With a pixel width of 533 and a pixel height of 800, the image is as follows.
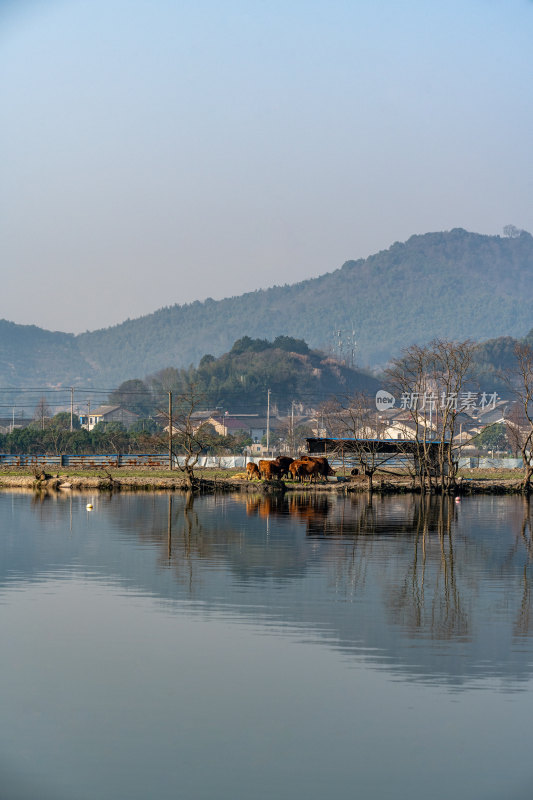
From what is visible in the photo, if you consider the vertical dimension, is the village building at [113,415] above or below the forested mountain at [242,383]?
below

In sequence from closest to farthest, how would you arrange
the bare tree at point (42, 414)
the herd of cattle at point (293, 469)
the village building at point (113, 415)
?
1. the herd of cattle at point (293, 469)
2. the bare tree at point (42, 414)
3. the village building at point (113, 415)

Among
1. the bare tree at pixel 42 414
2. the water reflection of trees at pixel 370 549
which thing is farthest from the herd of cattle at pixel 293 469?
the bare tree at pixel 42 414

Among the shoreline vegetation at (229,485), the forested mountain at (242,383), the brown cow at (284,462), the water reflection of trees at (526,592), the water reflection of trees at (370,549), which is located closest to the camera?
the water reflection of trees at (526,592)

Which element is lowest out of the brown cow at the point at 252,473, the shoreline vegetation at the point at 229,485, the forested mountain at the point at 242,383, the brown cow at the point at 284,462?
the shoreline vegetation at the point at 229,485

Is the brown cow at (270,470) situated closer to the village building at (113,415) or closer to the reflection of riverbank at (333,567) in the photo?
the reflection of riverbank at (333,567)

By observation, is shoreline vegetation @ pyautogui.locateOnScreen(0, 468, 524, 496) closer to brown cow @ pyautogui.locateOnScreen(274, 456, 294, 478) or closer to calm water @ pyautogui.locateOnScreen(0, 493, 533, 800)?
brown cow @ pyautogui.locateOnScreen(274, 456, 294, 478)

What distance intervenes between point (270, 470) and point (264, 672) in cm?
3336

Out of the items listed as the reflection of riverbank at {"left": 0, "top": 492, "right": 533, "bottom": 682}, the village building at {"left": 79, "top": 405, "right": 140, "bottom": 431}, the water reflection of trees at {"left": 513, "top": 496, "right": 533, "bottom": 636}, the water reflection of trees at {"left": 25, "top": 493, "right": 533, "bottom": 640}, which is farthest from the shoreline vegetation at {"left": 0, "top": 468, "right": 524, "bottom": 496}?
the village building at {"left": 79, "top": 405, "right": 140, "bottom": 431}

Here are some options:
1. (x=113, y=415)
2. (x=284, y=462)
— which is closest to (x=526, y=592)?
(x=284, y=462)

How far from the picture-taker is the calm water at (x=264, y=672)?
8594 millimetres

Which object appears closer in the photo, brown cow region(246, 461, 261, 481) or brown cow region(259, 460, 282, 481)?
brown cow region(259, 460, 282, 481)

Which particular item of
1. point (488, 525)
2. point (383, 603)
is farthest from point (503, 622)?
point (488, 525)

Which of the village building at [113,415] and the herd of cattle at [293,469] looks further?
the village building at [113,415]

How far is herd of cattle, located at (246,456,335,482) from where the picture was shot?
45031 mm
